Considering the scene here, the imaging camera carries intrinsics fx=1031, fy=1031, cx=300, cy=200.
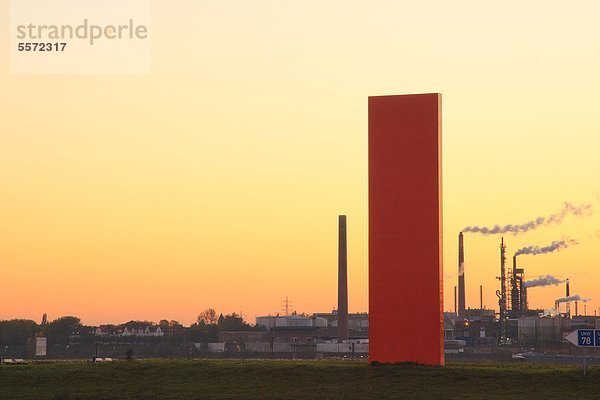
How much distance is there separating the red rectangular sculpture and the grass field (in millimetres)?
1610

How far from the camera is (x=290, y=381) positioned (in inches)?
1612

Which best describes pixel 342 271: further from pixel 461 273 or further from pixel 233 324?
pixel 233 324

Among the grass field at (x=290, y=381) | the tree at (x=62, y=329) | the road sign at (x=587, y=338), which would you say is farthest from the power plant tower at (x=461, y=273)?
the road sign at (x=587, y=338)

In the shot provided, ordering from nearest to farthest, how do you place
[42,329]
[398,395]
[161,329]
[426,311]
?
[398,395]
[426,311]
[42,329]
[161,329]

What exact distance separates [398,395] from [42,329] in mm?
128084

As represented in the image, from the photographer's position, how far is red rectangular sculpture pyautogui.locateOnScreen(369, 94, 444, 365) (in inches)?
1692

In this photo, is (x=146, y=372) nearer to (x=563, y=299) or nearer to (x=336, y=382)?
(x=336, y=382)

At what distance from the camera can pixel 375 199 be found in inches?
1738

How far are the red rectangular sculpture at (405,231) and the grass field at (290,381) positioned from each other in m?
1.61

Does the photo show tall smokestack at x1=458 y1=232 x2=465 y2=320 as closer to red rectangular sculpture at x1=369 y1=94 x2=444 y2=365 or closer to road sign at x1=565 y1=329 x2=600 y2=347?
red rectangular sculpture at x1=369 y1=94 x2=444 y2=365

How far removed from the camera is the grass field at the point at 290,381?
1473 inches

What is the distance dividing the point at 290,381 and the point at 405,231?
26.3 feet

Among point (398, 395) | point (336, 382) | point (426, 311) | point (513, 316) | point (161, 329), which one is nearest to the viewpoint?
point (398, 395)

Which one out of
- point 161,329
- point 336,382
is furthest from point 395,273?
point 161,329
